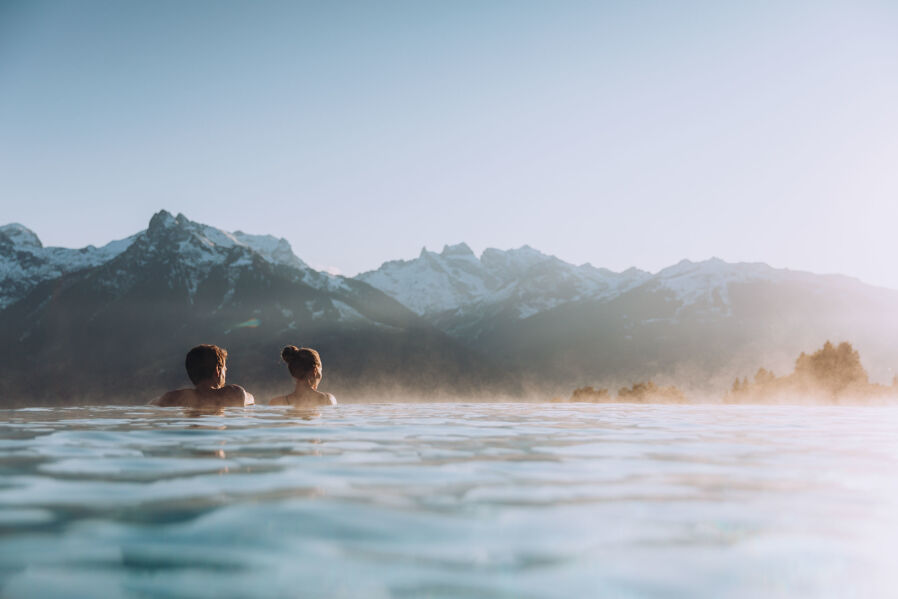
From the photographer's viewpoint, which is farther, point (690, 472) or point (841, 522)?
point (690, 472)

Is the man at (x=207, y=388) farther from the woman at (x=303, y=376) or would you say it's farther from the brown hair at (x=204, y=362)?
the woman at (x=303, y=376)

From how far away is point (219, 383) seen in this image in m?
14.7

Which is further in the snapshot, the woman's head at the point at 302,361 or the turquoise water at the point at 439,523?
the woman's head at the point at 302,361

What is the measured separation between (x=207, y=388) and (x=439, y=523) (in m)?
12.2

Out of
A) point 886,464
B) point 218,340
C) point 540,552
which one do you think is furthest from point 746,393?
point 218,340

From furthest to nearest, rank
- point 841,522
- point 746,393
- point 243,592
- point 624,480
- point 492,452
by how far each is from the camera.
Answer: point 746,393
point 492,452
point 624,480
point 841,522
point 243,592

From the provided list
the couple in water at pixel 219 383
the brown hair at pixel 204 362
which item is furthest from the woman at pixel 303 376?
the brown hair at pixel 204 362

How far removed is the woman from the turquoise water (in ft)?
27.0

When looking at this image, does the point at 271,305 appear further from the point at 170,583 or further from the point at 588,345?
the point at 170,583

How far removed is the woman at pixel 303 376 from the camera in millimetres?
14937

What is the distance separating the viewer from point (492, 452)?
6.69 m

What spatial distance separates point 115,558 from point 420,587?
1.34 m

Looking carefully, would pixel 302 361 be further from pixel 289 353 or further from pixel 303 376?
pixel 303 376

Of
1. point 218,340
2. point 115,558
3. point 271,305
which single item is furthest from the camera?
point 271,305
